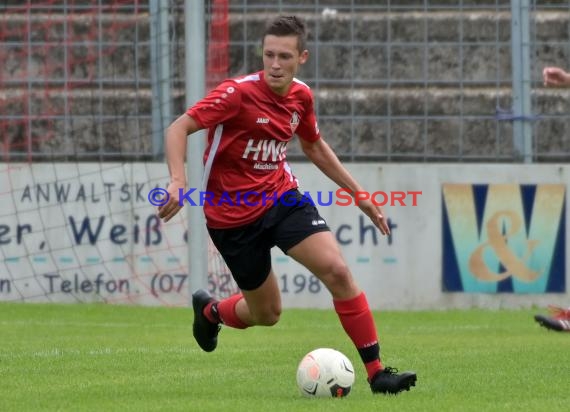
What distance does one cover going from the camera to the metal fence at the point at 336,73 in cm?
1495

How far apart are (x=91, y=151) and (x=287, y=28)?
8.15 meters

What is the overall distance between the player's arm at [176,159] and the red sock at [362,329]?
1.04 metres

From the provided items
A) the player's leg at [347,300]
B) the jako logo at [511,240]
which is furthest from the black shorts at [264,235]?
the jako logo at [511,240]

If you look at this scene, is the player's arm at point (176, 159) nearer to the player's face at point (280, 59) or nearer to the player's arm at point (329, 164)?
the player's face at point (280, 59)

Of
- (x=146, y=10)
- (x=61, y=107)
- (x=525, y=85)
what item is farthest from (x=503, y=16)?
(x=61, y=107)

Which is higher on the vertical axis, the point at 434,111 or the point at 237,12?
the point at 237,12

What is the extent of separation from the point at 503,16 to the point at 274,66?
333 inches

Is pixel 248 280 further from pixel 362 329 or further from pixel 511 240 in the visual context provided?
pixel 511 240

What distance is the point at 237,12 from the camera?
15359 millimetres

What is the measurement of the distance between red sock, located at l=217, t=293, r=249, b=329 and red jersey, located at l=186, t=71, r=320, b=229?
0.92m

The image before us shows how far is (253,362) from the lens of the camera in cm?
868

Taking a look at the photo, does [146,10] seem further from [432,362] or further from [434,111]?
[432,362]

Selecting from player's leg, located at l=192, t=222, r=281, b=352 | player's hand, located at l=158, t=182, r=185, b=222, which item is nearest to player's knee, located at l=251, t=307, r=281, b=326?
player's leg, located at l=192, t=222, r=281, b=352

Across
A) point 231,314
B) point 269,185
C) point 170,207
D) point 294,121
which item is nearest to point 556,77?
point 294,121
